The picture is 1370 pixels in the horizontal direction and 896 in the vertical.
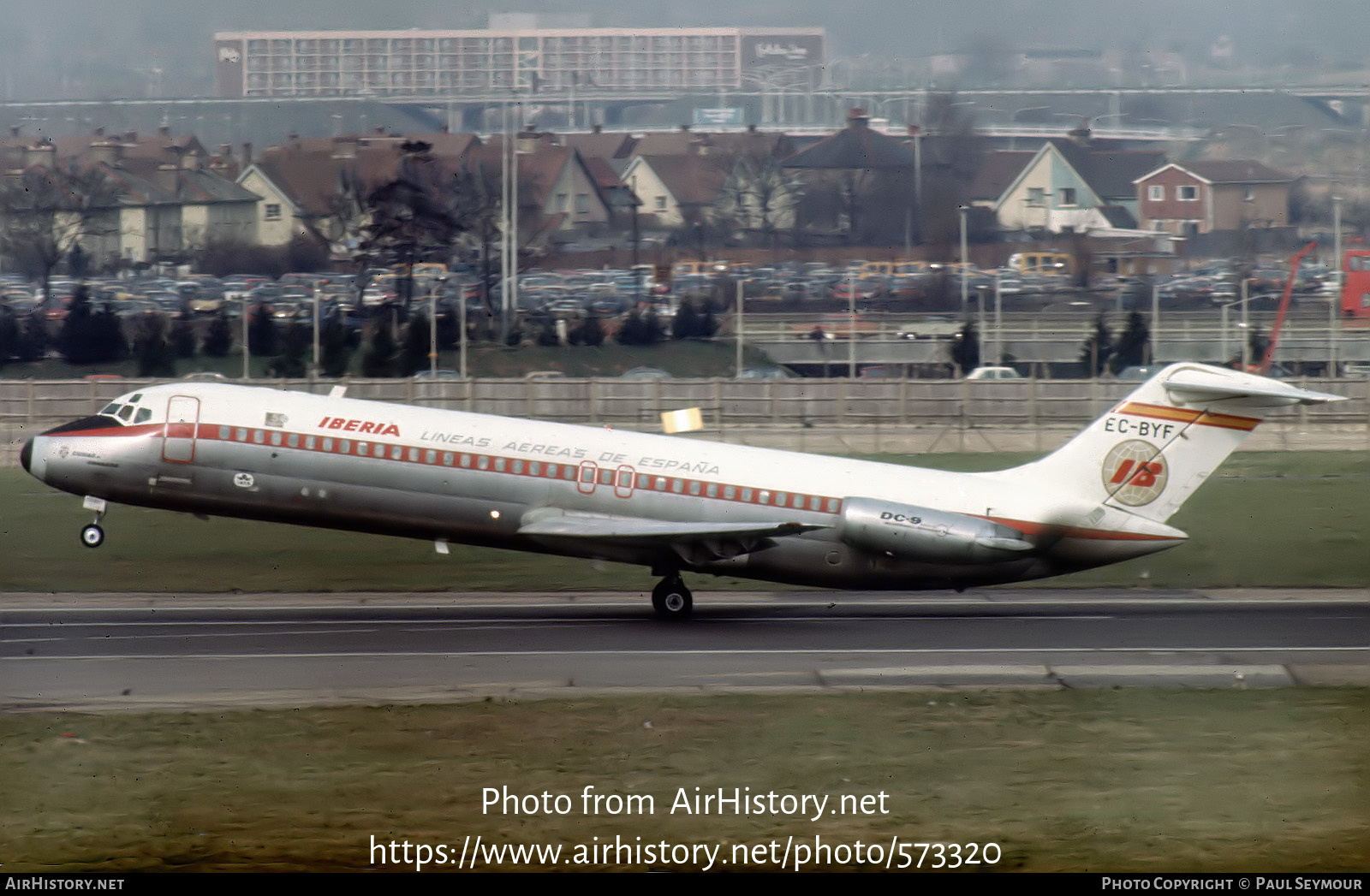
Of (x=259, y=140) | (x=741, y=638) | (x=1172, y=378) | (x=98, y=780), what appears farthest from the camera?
(x=259, y=140)

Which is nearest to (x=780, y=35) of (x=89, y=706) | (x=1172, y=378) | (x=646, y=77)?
(x=646, y=77)

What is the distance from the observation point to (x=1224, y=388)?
26.4m

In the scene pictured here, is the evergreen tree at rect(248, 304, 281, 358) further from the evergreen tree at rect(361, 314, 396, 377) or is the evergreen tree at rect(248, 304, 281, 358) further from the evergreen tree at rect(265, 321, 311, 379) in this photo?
the evergreen tree at rect(361, 314, 396, 377)

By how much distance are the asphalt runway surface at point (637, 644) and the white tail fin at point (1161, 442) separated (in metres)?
2.33

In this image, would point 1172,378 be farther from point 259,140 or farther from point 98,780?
point 259,140

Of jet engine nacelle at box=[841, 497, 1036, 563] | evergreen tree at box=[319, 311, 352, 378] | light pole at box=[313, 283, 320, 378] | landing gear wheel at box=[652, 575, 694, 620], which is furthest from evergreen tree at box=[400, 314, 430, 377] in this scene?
jet engine nacelle at box=[841, 497, 1036, 563]

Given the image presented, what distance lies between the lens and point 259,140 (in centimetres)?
5419

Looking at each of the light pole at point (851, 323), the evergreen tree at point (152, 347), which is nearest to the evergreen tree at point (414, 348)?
the evergreen tree at point (152, 347)

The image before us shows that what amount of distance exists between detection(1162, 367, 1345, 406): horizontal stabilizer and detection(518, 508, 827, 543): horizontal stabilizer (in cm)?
676

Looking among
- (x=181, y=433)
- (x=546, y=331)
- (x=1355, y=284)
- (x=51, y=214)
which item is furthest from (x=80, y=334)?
(x=1355, y=284)

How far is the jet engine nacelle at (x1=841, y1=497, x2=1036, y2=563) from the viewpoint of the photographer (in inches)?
1044

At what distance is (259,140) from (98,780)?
42356 millimetres

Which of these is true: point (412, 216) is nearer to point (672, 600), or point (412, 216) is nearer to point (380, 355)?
point (380, 355)

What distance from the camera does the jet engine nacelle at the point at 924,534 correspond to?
26.5 m
